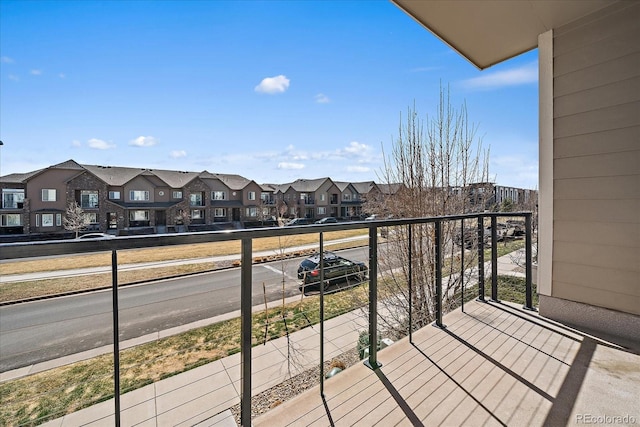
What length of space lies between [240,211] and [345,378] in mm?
30987

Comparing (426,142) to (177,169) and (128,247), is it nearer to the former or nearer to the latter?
(128,247)

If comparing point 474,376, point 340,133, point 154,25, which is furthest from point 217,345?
point 340,133

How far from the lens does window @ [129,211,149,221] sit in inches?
1023

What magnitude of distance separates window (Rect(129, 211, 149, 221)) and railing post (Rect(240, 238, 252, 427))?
29.7 m

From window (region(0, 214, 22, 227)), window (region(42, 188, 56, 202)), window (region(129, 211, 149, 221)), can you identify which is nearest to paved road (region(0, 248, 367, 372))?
window (region(129, 211, 149, 221))

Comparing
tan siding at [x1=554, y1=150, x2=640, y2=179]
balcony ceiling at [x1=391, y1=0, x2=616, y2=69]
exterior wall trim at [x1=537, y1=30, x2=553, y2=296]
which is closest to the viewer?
tan siding at [x1=554, y1=150, x2=640, y2=179]

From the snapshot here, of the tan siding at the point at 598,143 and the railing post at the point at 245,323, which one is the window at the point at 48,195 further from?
the tan siding at the point at 598,143

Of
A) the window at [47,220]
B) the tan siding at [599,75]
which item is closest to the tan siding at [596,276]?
the tan siding at [599,75]

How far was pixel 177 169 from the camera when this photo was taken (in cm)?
3061

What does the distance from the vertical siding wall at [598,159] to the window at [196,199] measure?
1178 inches

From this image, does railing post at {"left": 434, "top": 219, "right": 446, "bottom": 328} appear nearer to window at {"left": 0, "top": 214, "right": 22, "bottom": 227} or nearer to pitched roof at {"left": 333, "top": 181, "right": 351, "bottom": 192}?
window at {"left": 0, "top": 214, "right": 22, "bottom": 227}

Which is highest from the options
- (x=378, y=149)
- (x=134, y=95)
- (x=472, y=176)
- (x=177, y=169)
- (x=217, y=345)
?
(x=134, y=95)

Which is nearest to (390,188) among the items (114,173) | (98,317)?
(98,317)

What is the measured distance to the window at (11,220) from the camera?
2220 cm
